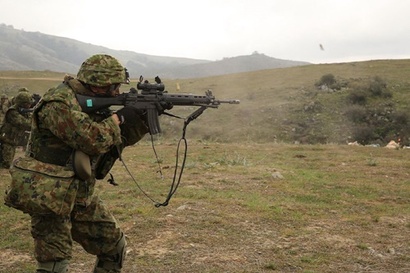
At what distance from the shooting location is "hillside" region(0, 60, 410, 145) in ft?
76.3

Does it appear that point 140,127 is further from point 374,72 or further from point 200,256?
point 374,72

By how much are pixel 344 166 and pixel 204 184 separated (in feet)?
14.3

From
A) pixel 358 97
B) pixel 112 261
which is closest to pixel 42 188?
pixel 112 261

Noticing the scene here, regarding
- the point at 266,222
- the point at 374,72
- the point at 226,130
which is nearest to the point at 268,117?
the point at 226,130

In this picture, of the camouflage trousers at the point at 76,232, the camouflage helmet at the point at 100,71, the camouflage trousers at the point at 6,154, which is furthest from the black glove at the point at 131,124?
the camouflage trousers at the point at 6,154

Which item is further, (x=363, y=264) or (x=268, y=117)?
(x=268, y=117)

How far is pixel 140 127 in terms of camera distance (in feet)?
13.1

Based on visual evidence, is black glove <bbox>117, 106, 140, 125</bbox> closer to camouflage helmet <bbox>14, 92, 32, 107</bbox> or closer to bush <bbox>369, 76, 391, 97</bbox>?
camouflage helmet <bbox>14, 92, 32, 107</bbox>

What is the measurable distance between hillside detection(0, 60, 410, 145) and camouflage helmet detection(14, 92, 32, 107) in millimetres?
11778

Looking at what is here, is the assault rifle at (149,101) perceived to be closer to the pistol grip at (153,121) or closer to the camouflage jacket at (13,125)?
the pistol grip at (153,121)

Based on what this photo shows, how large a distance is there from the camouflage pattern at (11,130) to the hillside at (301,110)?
1164 centimetres

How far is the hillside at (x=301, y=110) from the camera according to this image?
23.2 metres

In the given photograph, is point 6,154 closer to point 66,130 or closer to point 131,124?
point 131,124

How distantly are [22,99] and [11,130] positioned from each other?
0.86 m
